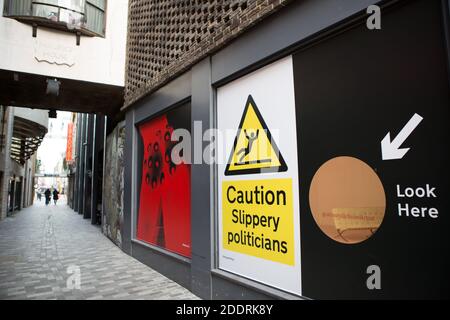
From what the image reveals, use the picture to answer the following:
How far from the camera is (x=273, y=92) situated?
13.2 ft

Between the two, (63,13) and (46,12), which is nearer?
(46,12)

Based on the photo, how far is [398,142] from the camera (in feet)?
8.84

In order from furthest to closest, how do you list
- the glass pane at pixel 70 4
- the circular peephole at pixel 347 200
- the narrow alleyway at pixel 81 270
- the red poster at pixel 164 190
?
the glass pane at pixel 70 4
the red poster at pixel 164 190
the narrow alleyway at pixel 81 270
the circular peephole at pixel 347 200

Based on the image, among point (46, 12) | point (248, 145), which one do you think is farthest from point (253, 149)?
point (46, 12)

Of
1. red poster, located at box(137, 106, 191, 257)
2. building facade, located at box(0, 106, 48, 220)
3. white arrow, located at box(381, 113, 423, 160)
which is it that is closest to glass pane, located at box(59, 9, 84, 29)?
red poster, located at box(137, 106, 191, 257)

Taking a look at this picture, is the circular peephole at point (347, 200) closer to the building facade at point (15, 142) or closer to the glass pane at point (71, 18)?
the glass pane at point (71, 18)

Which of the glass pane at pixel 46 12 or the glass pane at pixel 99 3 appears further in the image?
the glass pane at pixel 99 3

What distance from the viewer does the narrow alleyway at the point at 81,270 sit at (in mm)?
5070

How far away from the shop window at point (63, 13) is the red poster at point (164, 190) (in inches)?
135

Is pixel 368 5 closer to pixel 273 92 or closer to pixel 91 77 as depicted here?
pixel 273 92

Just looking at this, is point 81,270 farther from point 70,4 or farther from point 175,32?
point 70,4

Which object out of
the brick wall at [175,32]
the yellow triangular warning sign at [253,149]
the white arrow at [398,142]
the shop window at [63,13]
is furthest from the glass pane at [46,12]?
the white arrow at [398,142]

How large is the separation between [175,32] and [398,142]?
496 centimetres
